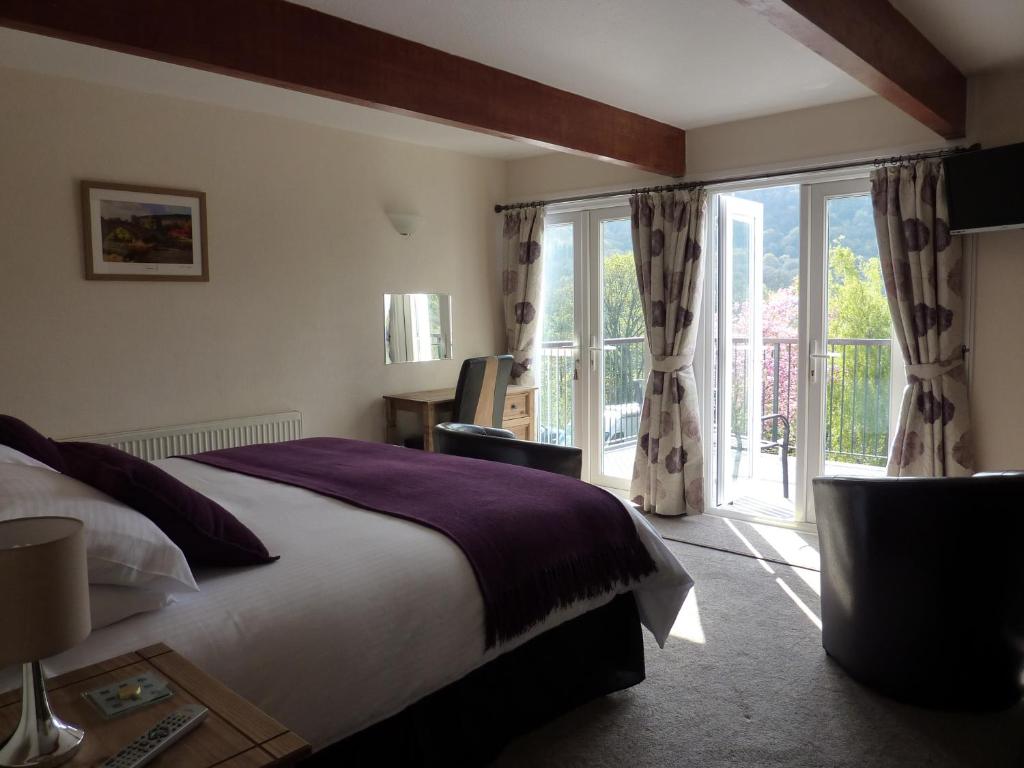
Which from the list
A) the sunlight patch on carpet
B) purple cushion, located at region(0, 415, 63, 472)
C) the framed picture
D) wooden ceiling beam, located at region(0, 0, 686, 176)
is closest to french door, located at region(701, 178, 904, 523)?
wooden ceiling beam, located at region(0, 0, 686, 176)

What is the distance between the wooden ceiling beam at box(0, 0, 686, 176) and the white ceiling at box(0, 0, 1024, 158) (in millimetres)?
76

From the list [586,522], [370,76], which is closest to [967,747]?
[586,522]

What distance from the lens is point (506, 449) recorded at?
3340 millimetres

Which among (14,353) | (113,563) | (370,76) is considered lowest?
(113,563)

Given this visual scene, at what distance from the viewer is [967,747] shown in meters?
2.22

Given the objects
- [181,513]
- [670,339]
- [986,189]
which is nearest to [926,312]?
[986,189]

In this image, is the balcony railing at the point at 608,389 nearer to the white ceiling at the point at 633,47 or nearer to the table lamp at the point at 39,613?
the white ceiling at the point at 633,47

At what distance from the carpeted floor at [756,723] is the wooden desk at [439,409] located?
2.19 meters

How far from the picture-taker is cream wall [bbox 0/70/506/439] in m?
3.54

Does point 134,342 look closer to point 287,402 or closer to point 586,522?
point 287,402

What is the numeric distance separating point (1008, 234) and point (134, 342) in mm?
4292

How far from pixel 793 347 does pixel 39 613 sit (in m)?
4.41

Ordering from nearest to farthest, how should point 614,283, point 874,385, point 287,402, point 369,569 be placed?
point 369,569
point 874,385
point 287,402
point 614,283

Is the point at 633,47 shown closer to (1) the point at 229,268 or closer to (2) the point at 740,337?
(2) the point at 740,337
